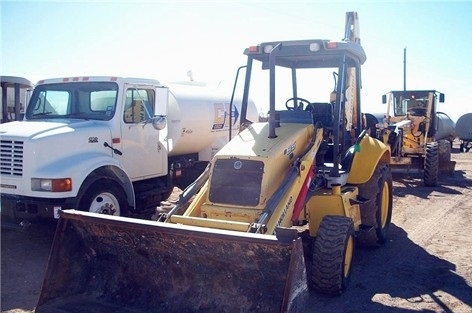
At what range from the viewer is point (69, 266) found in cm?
453

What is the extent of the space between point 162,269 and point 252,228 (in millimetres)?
905

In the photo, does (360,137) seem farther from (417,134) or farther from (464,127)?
(464,127)

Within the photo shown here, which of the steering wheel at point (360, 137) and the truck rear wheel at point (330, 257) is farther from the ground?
the steering wheel at point (360, 137)

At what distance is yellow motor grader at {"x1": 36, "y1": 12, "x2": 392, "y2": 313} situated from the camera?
13.3ft

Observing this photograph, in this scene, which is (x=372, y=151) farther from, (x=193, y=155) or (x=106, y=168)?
(x=193, y=155)

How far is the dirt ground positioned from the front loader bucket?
97 centimetres

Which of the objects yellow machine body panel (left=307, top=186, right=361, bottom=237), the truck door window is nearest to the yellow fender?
yellow machine body panel (left=307, top=186, right=361, bottom=237)

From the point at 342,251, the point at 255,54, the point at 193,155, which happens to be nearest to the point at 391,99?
the point at 193,155

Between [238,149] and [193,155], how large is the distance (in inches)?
202

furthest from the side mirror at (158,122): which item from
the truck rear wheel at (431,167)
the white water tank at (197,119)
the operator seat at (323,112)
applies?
the truck rear wheel at (431,167)

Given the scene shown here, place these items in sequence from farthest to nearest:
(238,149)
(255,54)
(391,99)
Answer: (391,99)
(255,54)
(238,149)

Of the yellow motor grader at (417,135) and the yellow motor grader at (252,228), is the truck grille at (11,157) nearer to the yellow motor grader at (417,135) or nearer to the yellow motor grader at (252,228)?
the yellow motor grader at (252,228)

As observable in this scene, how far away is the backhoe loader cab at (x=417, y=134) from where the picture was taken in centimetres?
1278

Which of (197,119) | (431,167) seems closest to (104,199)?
(197,119)
